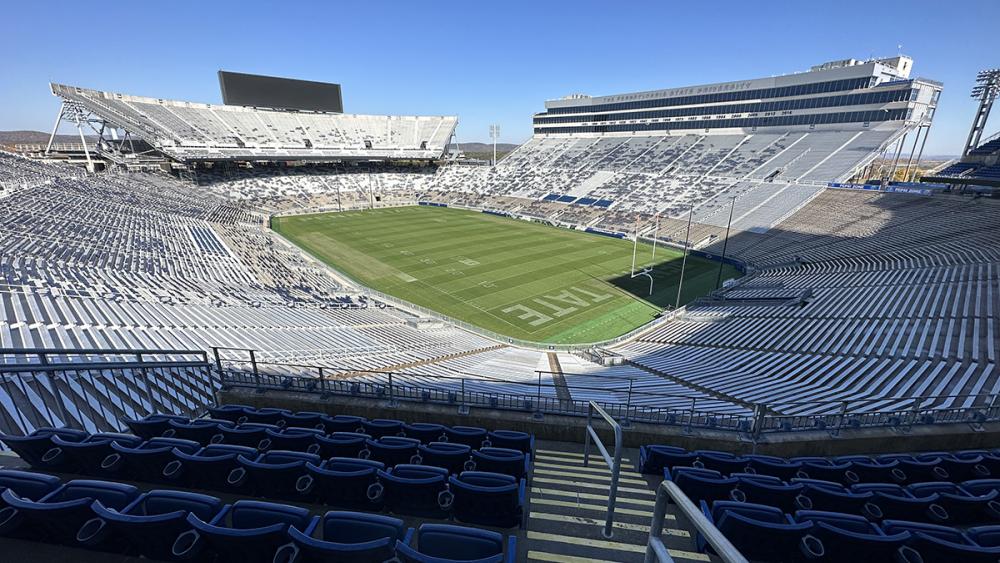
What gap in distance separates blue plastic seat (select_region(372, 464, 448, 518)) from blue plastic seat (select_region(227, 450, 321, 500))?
0.98m

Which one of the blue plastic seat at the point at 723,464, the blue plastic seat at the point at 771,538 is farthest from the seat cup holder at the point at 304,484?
the blue plastic seat at the point at 723,464

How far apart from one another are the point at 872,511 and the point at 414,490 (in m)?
5.85

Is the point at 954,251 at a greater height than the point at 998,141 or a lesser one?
lesser

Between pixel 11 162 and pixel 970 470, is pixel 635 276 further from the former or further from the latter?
pixel 11 162

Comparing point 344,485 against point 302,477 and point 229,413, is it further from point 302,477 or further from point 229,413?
point 229,413

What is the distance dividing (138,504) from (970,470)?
38.1ft

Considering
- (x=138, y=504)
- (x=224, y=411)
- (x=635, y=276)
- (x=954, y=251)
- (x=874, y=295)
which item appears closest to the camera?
(x=138, y=504)

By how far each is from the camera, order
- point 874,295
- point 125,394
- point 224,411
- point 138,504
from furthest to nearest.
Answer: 1. point 874,295
2. point 125,394
3. point 224,411
4. point 138,504

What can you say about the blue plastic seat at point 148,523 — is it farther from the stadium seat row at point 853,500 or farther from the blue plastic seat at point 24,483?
the stadium seat row at point 853,500

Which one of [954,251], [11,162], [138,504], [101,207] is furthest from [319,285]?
[954,251]

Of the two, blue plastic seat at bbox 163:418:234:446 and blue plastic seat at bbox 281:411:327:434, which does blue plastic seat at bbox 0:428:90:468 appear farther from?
blue plastic seat at bbox 281:411:327:434

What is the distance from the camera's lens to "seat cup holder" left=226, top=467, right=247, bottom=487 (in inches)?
199

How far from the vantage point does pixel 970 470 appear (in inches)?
269

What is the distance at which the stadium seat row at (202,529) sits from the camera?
11.5 ft
